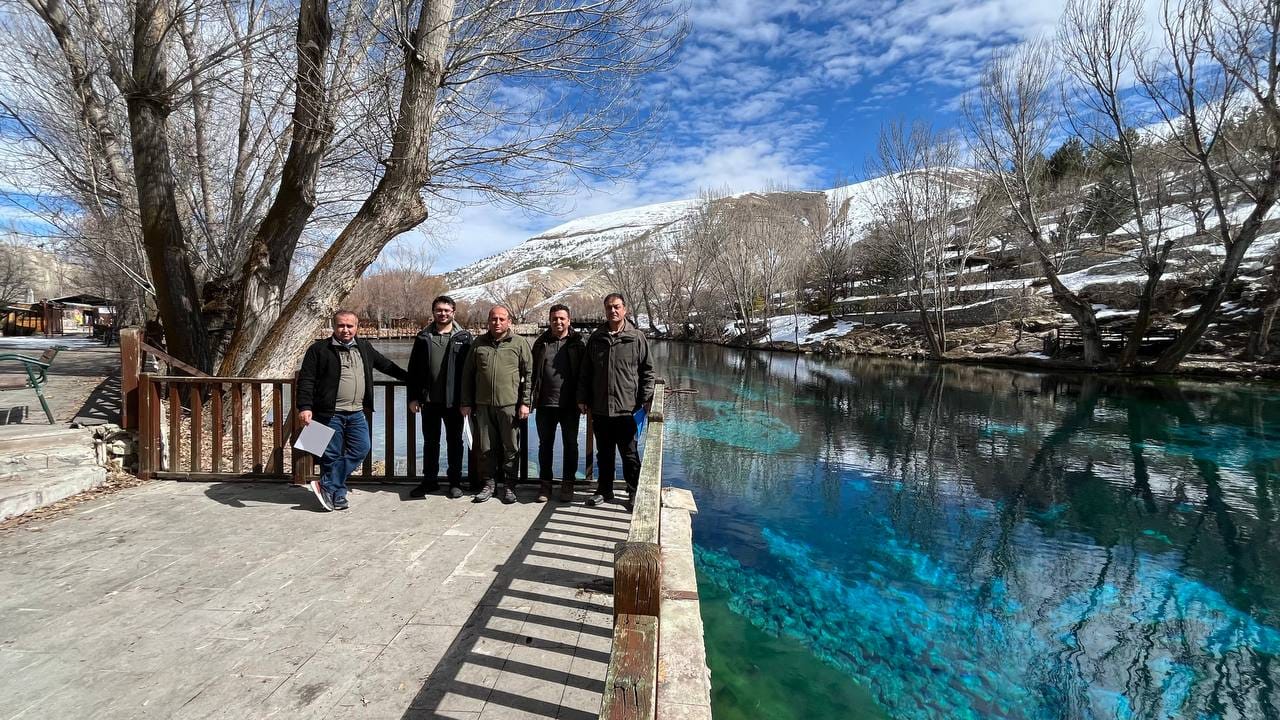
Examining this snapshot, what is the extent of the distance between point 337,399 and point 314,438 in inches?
14.2

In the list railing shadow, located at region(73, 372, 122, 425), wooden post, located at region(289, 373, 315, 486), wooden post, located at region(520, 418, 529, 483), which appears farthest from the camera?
railing shadow, located at region(73, 372, 122, 425)

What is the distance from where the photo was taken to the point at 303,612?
3.08m

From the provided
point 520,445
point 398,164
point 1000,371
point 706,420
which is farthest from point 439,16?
point 1000,371

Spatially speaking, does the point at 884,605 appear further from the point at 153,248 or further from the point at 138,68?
the point at 138,68

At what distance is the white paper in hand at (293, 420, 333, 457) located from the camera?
14.8 feet

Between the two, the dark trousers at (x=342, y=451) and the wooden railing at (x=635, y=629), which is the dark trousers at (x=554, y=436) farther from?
the wooden railing at (x=635, y=629)

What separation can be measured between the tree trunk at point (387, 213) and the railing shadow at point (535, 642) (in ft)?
13.7

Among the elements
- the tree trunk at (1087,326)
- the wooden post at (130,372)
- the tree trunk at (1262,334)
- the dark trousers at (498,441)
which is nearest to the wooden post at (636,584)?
the dark trousers at (498,441)

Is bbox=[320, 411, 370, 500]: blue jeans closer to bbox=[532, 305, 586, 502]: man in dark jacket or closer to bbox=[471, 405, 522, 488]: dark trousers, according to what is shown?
bbox=[471, 405, 522, 488]: dark trousers

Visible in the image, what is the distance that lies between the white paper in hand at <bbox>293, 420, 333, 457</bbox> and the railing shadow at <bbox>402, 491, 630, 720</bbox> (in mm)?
1906

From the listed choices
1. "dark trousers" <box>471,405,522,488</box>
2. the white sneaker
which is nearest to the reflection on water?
"dark trousers" <box>471,405,522,488</box>

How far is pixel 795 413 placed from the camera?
15430 mm

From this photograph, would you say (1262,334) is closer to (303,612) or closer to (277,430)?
(303,612)

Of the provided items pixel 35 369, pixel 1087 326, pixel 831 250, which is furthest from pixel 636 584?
pixel 831 250
